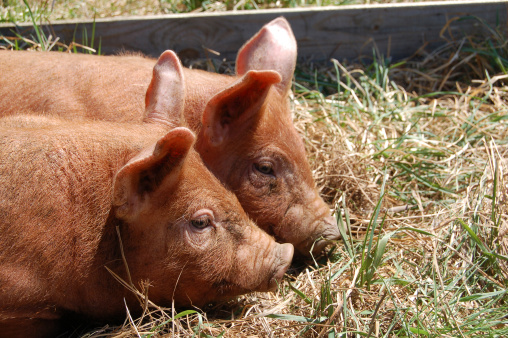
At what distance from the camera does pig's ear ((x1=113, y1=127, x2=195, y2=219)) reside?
123 inches

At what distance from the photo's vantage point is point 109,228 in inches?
137

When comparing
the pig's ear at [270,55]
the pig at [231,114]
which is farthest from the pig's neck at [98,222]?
the pig's ear at [270,55]

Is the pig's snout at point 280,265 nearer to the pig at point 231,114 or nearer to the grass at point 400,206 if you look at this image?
the grass at point 400,206

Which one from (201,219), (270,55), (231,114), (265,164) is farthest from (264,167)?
(270,55)

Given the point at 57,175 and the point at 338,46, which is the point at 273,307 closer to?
the point at 57,175

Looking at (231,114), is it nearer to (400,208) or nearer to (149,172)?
(149,172)

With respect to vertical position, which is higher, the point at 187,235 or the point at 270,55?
the point at 270,55

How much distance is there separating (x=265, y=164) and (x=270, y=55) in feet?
3.75

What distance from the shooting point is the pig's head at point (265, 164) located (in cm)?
424

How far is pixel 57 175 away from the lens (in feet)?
11.0

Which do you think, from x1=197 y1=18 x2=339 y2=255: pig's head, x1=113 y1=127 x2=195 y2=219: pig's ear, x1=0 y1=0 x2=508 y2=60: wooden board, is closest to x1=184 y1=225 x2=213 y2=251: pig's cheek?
x1=113 y1=127 x2=195 y2=219: pig's ear

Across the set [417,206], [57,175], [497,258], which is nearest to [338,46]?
[417,206]

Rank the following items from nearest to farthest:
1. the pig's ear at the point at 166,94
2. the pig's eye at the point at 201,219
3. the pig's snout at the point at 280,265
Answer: the pig's eye at the point at 201,219 → the pig's snout at the point at 280,265 → the pig's ear at the point at 166,94

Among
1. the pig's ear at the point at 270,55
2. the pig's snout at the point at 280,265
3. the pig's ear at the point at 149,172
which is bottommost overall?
the pig's snout at the point at 280,265
